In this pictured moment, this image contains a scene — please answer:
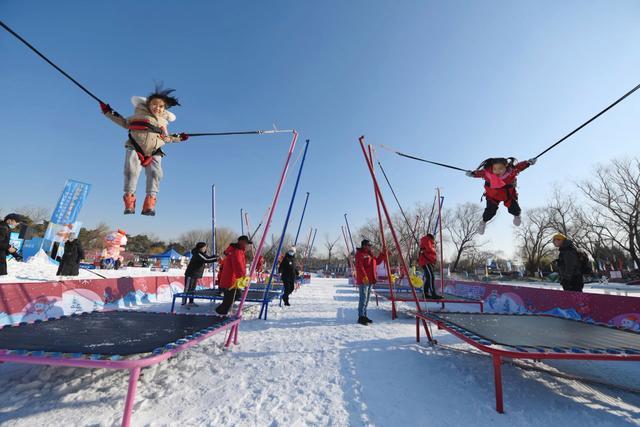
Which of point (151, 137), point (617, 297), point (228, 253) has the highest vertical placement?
point (151, 137)

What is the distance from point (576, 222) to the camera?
30.7 metres

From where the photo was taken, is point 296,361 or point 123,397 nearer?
point 123,397

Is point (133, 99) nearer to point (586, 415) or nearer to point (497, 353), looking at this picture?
point (497, 353)

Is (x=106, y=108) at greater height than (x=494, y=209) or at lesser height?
Answer: greater

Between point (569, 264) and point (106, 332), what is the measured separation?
8473 mm

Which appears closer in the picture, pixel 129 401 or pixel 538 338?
pixel 129 401

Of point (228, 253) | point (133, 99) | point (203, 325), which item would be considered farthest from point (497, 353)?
point (133, 99)

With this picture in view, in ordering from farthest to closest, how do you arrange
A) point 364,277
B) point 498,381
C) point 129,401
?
1. point 364,277
2. point 498,381
3. point 129,401

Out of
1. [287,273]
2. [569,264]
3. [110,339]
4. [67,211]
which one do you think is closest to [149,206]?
[110,339]

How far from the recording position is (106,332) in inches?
116

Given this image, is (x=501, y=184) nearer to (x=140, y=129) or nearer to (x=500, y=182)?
(x=500, y=182)

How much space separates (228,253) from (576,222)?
38998 millimetres

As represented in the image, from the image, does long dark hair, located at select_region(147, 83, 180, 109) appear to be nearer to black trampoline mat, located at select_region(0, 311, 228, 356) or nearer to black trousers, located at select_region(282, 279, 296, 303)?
black trampoline mat, located at select_region(0, 311, 228, 356)

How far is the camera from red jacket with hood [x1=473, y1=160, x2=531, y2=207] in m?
4.73
